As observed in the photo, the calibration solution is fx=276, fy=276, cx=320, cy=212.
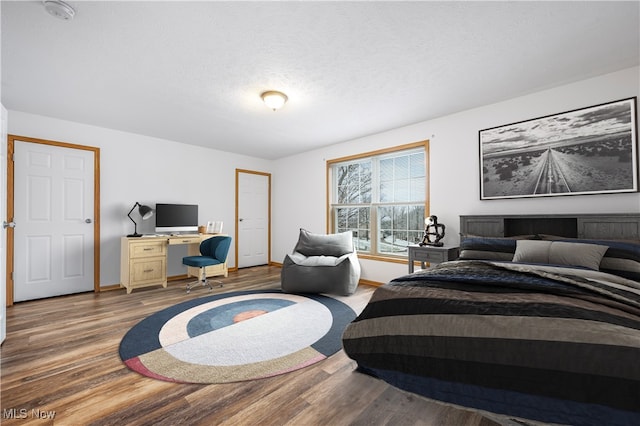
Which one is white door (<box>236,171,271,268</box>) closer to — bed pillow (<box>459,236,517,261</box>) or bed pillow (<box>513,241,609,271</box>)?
bed pillow (<box>459,236,517,261</box>)

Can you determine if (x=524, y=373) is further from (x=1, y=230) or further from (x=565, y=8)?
(x=1, y=230)

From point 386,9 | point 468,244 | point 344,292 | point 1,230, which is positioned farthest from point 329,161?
point 1,230

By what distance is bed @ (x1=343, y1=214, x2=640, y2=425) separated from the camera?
3.63 feet

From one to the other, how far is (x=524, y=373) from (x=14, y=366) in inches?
131

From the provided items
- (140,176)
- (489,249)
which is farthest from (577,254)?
(140,176)

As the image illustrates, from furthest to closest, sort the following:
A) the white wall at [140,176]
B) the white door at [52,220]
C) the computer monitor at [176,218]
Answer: the computer monitor at [176,218] → the white wall at [140,176] → the white door at [52,220]

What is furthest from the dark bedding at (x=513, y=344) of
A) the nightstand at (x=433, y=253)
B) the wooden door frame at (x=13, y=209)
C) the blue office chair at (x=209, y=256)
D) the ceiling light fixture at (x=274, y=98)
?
the wooden door frame at (x=13, y=209)

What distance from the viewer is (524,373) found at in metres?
1.22

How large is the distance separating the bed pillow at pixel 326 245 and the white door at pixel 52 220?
10.6 feet

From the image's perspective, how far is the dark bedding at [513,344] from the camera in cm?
110

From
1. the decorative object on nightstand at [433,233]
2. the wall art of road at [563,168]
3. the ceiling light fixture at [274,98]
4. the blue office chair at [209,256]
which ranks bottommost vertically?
the blue office chair at [209,256]

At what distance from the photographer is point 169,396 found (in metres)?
1.72

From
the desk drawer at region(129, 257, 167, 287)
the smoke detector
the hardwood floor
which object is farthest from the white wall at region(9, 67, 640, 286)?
the smoke detector

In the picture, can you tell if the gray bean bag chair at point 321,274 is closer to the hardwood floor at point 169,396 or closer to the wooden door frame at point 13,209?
the hardwood floor at point 169,396
